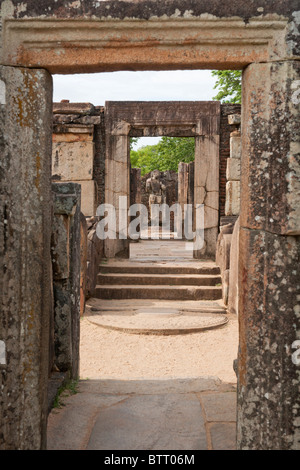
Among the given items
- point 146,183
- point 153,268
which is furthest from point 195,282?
point 146,183

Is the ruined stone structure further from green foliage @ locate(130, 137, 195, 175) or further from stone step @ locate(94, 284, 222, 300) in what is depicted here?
green foliage @ locate(130, 137, 195, 175)

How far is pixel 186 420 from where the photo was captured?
2.80 metres

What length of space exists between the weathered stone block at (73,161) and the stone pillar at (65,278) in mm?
6137

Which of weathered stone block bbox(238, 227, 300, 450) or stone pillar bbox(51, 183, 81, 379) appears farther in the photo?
stone pillar bbox(51, 183, 81, 379)

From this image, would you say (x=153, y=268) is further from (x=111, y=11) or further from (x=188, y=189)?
(x=188, y=189)

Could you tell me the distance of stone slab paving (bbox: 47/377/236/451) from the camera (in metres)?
2.48

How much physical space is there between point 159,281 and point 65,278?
187 inches

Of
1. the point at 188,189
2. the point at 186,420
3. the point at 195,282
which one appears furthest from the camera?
the point at 188,189

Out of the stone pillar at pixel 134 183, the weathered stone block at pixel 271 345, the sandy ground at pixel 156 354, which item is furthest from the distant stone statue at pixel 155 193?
the weathered stone block at pixel 271 345

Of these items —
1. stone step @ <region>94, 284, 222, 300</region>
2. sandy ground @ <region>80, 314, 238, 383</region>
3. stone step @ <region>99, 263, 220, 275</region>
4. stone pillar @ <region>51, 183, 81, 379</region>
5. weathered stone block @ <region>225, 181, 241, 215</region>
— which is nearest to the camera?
stone pillar @ <region>51, 183, 81, 379</region>

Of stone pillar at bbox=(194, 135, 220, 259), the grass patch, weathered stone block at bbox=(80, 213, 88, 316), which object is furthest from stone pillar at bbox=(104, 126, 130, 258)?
the grass patch

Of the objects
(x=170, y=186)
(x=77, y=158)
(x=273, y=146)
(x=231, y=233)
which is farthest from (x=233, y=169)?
(x=170, y=186)

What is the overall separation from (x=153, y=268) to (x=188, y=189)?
9869mm

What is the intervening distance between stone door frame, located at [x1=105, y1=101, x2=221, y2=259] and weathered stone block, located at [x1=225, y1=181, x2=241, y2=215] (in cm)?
23
